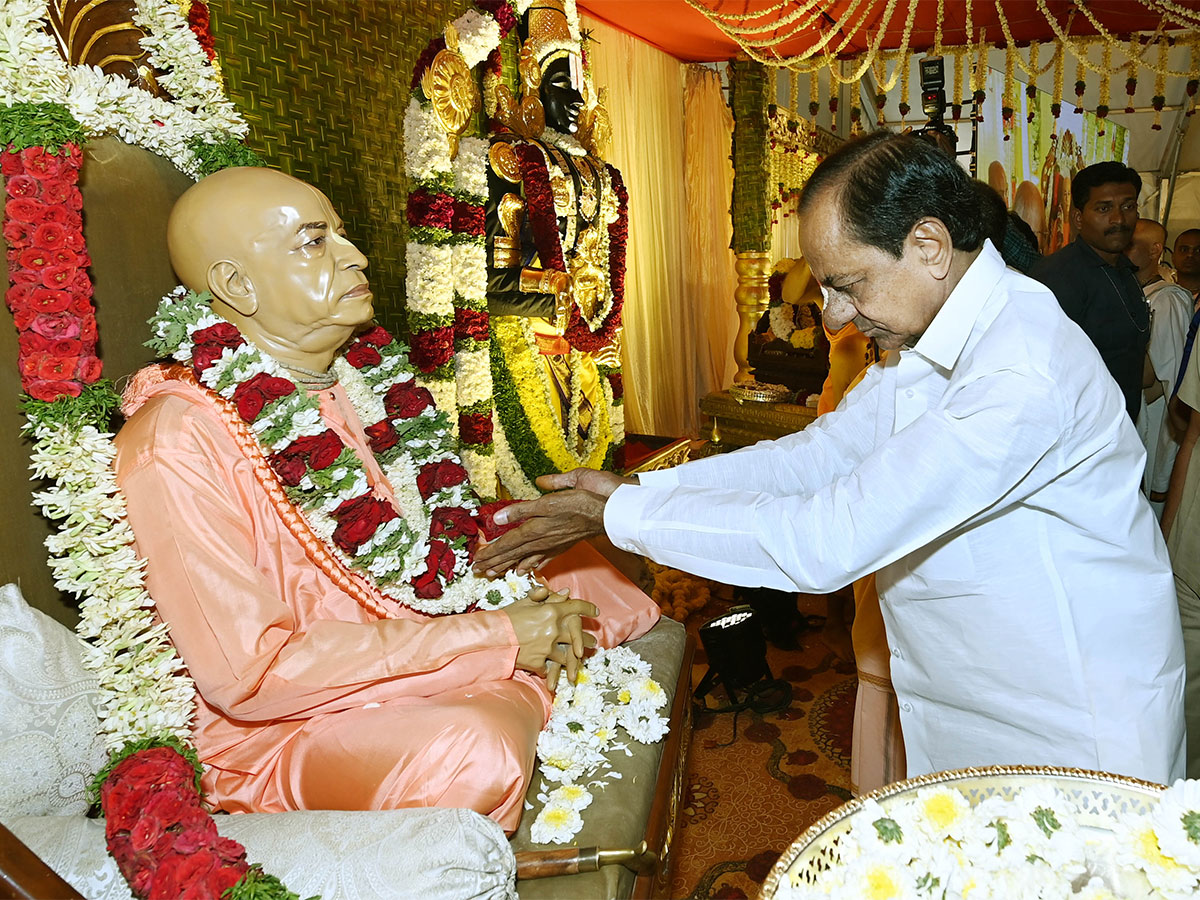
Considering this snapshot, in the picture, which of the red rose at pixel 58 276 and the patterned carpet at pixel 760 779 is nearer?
the red rose at pixel 58 276

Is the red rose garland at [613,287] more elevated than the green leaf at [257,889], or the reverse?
the red rose garland at [613,287]

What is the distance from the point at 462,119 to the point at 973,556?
3.31m

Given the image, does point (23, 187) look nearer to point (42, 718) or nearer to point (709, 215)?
point (42, 718)

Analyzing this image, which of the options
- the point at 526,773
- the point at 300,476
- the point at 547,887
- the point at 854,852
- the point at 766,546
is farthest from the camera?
the point at 300,476

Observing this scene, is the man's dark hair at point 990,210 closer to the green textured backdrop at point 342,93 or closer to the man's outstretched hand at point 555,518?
the man's outstretched hand at point 555,518

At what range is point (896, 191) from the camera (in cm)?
169

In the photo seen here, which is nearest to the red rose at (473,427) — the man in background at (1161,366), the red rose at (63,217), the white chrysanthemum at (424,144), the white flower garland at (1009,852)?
the white chrysanthemum at (424,144)

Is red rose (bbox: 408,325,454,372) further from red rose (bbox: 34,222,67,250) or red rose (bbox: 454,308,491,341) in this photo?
red rose (bbox: 34,222,67,250)

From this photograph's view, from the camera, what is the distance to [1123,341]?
4266 millimetres

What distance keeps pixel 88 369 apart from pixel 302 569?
722 millimetres

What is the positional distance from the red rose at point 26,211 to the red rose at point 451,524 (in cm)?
129

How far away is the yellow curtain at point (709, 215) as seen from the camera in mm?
10203

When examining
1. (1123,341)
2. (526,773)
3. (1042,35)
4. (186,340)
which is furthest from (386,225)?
(1042,35)

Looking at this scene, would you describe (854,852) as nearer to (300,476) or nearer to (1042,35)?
(300,476)
